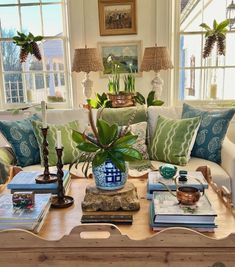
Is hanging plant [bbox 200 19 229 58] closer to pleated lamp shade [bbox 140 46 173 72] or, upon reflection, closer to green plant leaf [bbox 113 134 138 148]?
pleated lamp shade [bbox 140 46 173 72]

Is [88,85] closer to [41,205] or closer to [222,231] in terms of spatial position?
[41,205]

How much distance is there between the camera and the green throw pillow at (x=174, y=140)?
2508 millimetres

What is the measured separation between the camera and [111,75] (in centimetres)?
354

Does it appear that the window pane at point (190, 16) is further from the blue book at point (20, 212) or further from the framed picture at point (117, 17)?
the blue book at point (20, 212)

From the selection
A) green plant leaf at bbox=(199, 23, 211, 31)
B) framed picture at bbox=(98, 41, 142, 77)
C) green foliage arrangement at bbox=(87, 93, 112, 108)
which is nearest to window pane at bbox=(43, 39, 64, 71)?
framed picture at bbox=(98, 41, 142, 77)

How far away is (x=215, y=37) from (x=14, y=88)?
2373mm

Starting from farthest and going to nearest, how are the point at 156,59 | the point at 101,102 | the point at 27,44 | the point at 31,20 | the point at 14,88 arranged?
the point at 14,88 < the point at 31,20 < the point at 27,44 < the point at 101,102 < the point at 156,59

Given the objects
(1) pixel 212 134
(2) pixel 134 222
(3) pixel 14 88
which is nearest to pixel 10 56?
(3) pixel 14 88

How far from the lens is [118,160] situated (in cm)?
151

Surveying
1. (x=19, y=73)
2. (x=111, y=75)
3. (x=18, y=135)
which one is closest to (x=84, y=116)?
(x=18, y=135)

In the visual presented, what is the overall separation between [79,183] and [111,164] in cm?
49

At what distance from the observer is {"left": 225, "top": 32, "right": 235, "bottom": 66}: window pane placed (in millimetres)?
3500

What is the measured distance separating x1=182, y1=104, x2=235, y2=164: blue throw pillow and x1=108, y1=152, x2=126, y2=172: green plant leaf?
49.8 inches

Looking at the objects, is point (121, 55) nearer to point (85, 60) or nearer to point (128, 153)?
point (85, 60)
